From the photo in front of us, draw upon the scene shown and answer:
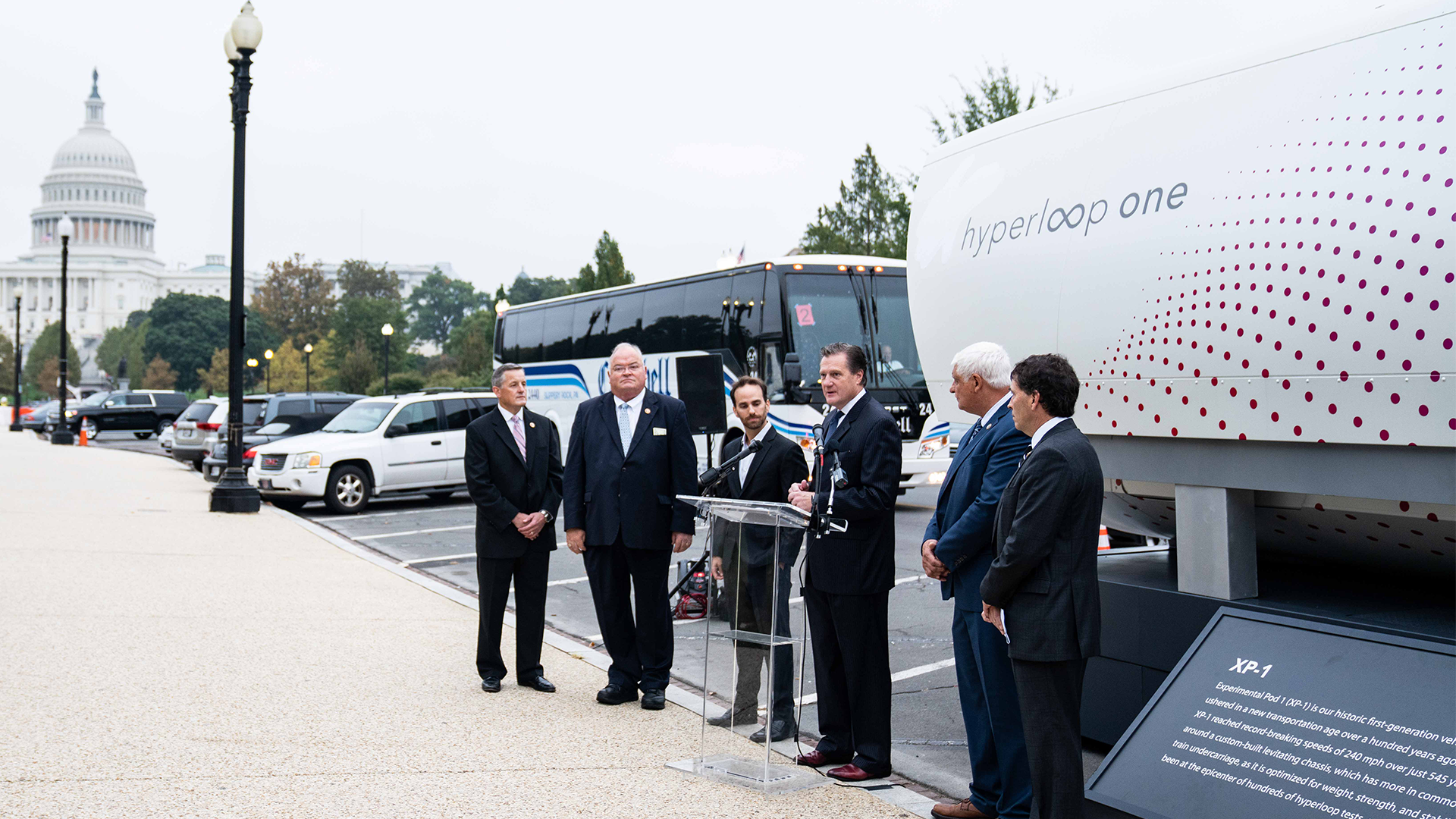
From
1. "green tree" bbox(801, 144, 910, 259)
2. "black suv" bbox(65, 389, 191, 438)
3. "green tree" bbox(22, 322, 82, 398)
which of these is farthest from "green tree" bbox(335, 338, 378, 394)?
"green tree" bbox(22, 322, 82, 398)

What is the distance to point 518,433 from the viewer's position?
6.75 m

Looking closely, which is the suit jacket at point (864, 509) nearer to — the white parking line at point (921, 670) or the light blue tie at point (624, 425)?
the light blue tie at point (624, 425)

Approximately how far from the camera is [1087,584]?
12.8ft

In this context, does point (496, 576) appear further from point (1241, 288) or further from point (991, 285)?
point (1241, 288)

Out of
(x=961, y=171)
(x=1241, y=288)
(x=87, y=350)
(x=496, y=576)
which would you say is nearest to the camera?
(x=1241, y=288)

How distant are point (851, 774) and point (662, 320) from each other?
14.3 metres

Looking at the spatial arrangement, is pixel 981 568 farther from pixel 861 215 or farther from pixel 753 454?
pixel 861 215

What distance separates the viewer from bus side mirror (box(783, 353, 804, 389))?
15023 mm

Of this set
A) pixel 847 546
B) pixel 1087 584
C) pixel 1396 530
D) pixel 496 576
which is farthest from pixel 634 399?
pixel 1396 530

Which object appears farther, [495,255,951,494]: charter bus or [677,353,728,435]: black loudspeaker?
[495,255,951,494]: charter bus

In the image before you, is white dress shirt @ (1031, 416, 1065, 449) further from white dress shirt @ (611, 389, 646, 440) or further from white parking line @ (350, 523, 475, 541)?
white parking line @ (350, 523, 475, 541)

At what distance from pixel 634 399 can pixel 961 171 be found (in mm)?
2161

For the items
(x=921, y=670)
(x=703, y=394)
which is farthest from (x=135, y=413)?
(x=921, y=670)

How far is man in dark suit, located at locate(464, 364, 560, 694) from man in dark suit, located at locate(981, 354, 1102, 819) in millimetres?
3326
